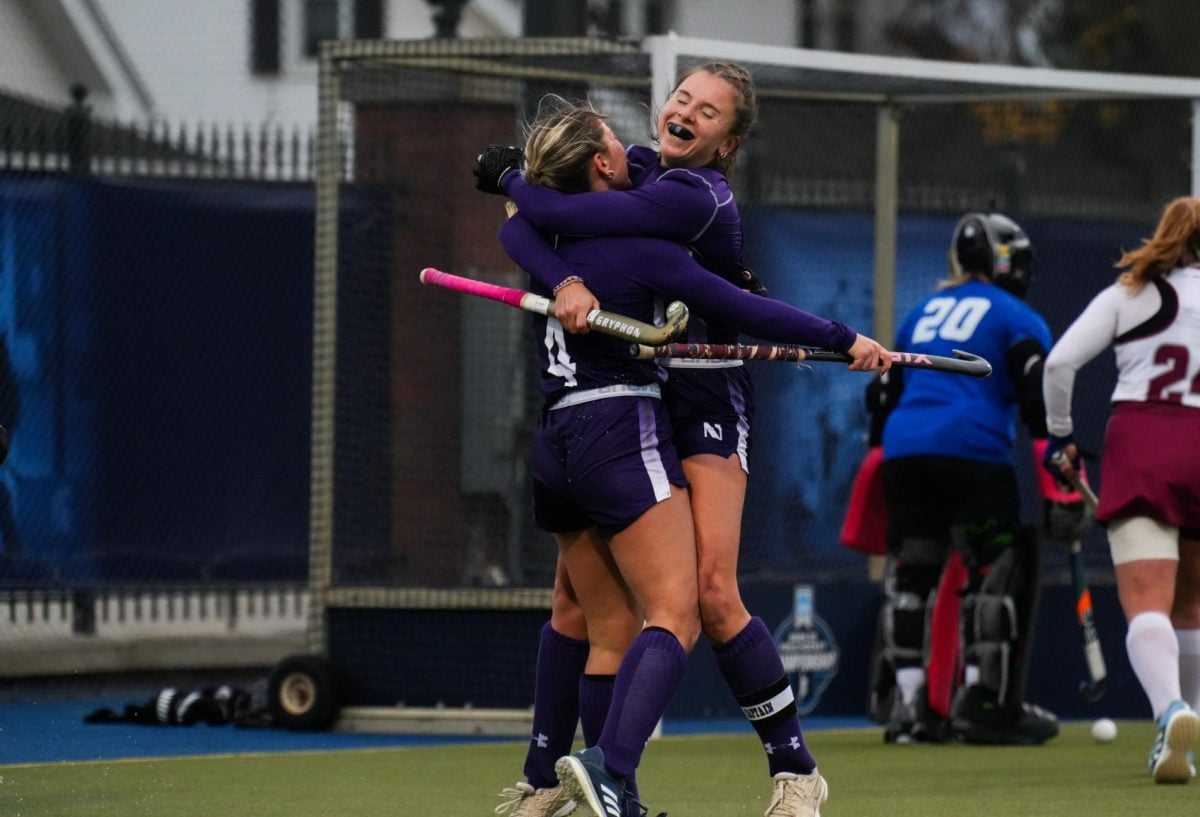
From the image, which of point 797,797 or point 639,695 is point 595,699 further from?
point 797,797

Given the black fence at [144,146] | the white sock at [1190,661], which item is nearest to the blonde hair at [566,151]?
the white sock at [1190,661]

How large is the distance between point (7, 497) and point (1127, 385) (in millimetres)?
5225

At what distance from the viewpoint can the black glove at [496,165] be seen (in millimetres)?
5855

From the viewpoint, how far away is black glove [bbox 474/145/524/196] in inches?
231

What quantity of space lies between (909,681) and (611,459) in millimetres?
3938

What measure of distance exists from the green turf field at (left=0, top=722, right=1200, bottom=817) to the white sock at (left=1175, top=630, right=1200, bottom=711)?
0.35 meters

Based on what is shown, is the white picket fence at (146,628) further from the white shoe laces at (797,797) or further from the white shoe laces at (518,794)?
the white shoe laces at (797,797)

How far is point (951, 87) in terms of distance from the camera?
34.6 ft

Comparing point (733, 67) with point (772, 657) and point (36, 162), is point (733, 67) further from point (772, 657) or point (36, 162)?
point (36, 162)

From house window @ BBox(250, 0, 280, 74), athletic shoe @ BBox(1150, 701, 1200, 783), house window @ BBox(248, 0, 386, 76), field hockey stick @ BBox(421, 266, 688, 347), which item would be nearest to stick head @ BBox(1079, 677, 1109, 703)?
athletic shoe @ BBox(1150, 701, 1200, 783)

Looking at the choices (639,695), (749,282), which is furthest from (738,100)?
(639,695)

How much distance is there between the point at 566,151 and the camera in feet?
18.4

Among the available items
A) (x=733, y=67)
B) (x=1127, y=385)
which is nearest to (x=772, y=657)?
(x=733, y=67)

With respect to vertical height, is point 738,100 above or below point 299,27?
below
